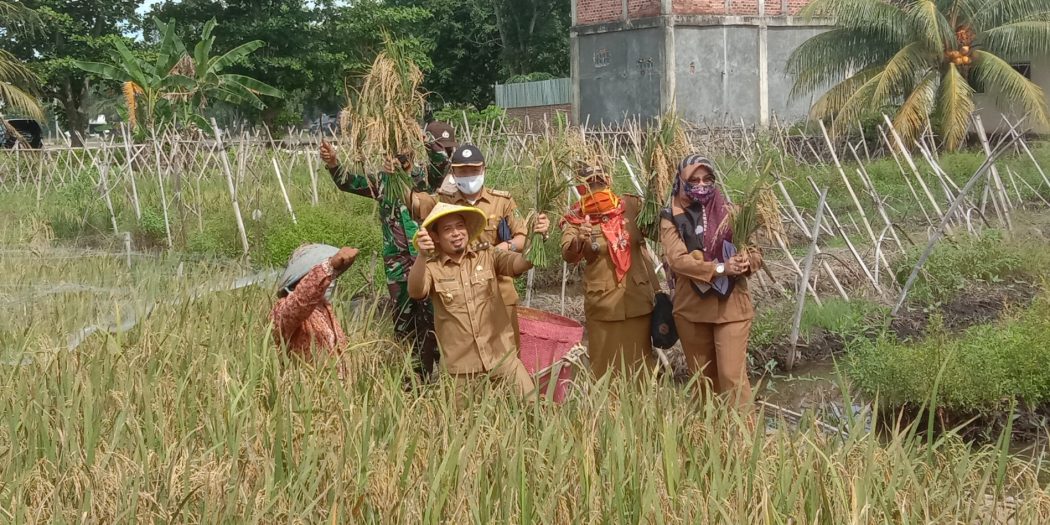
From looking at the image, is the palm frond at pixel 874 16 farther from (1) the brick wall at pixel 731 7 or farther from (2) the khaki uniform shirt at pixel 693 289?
(2) the khaki uniform shirt at pixel 693 289

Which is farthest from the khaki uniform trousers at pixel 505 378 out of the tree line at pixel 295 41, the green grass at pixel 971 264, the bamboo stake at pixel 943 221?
the tree line at pixel 295 41

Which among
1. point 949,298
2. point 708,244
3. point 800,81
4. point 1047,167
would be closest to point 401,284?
point 708,244

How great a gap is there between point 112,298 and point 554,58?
26375 mm

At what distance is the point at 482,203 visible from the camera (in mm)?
5066

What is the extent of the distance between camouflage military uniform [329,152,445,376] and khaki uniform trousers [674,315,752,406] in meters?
1.22

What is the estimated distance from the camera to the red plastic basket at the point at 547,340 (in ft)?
15.8

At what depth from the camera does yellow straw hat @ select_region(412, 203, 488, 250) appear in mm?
4414

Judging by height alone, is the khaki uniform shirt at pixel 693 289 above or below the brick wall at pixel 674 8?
below

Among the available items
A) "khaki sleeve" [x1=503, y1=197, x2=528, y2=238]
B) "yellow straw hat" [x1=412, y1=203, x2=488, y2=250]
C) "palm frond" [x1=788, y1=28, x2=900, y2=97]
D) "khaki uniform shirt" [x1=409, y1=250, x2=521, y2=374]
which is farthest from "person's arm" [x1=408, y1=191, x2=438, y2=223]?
"palm frond" [x1=788, y1=28, x2=900, y2=97]

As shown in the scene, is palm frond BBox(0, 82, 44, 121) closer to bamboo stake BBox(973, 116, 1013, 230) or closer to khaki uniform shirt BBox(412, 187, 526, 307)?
bamboo stake BBox(973, 116, 1013, 230)

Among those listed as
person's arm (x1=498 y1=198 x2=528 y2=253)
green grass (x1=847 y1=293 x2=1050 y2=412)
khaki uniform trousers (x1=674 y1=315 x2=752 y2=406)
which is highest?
person's arm (x1=498 y1=198 x2=528 y2=253)

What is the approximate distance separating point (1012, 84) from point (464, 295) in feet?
51.7

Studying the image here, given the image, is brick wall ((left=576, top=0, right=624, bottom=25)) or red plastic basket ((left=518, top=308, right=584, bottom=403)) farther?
brick wall ((left=576, top=0, right=624, bottom=25))

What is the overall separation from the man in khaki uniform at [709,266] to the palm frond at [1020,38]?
14887 mm
